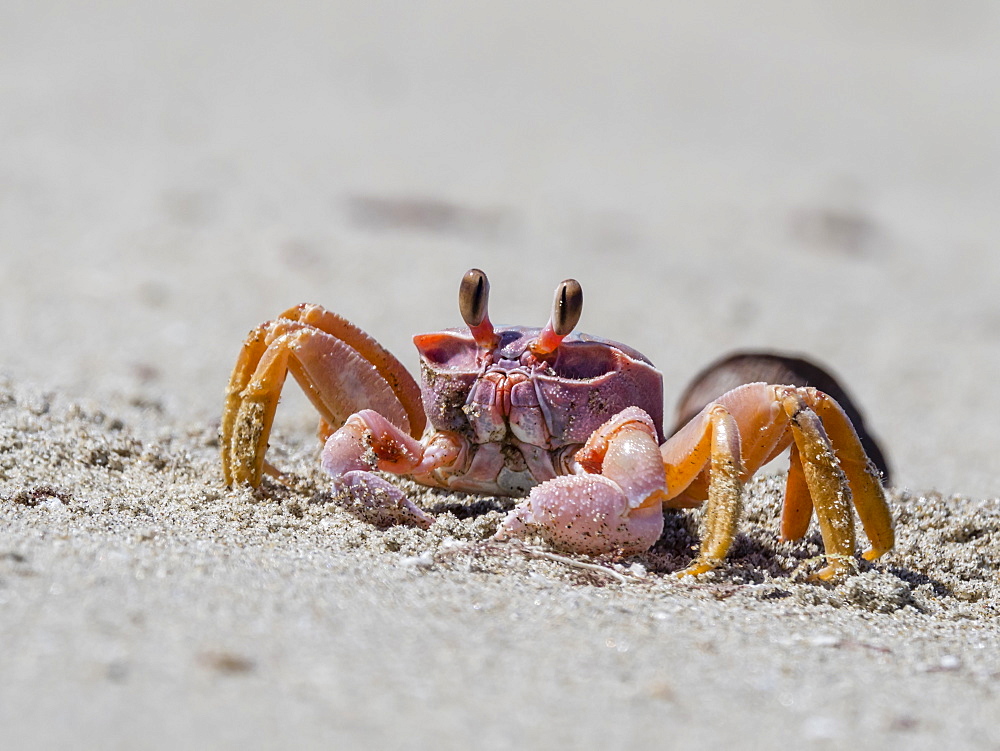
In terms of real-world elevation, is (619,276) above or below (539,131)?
below

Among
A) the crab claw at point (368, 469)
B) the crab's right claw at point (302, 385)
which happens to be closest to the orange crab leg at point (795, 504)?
the crab claw at point (368, 469)

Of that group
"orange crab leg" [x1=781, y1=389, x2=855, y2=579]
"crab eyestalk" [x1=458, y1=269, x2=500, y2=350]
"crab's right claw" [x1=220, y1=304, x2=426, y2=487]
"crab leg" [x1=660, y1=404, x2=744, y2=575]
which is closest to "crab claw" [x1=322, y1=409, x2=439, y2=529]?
"crab's right claw" [x1=220, y1=304, x2=426, y2=487]

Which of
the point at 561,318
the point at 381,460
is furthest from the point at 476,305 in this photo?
the point at 381,460

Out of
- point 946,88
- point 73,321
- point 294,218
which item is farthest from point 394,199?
point 946,88

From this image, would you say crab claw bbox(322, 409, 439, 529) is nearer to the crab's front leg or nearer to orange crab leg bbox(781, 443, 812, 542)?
the crab's front leg

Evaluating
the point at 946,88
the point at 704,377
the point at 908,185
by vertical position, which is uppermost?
the point at 946,88

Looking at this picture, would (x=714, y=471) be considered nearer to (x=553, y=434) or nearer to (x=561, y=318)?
(x=553, y=434)

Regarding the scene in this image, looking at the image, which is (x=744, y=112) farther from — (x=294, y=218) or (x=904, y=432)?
(x=904, y=432)
